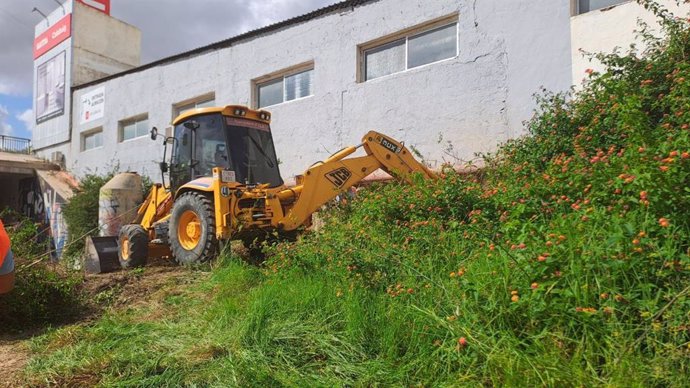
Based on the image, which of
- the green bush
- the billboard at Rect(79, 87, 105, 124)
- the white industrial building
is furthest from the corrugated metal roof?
the green bush

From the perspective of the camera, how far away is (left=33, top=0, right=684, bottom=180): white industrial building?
872cm

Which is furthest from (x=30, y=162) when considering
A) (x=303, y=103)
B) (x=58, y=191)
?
(x=303, y=103)

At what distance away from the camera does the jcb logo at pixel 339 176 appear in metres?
7.11

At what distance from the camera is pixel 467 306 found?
3223 mm

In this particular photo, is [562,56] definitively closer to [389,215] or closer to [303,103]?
[389,215]

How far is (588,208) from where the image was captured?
→ 3783mm

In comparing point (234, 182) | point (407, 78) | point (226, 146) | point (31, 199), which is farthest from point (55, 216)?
point (407, 78)

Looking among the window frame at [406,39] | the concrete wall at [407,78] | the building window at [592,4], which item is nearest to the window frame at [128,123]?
the concrete wall at [407,78]

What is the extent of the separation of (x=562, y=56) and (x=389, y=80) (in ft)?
11.9

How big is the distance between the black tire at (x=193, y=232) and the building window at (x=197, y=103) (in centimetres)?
818

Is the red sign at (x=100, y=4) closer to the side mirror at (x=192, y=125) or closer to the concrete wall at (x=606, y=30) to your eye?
the side mirror at (x=192, y=125)

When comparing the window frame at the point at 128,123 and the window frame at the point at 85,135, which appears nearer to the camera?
the window frame at the point at 128,123

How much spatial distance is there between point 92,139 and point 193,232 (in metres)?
14.3

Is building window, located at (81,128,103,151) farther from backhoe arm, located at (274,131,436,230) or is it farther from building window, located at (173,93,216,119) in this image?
backhoe arm, located at (274,131,436,230)
